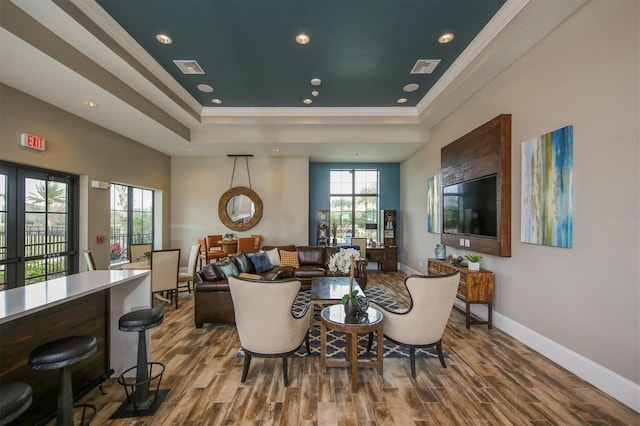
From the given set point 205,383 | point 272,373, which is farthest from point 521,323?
point 205,383

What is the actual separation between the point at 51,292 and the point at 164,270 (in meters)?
2.78

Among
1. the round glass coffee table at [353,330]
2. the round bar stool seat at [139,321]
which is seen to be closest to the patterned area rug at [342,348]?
the round glass coffee table at [353,330]

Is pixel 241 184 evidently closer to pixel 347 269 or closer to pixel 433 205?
pixel 433 205

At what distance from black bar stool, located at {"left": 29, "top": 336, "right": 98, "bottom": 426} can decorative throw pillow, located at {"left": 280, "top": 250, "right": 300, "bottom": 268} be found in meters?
4.32

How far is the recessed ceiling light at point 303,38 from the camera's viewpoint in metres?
3.28

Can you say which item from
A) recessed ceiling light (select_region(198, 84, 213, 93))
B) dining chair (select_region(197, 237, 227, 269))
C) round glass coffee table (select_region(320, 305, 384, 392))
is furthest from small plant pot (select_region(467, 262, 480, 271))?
dining chair (select_region(197, 237, 227, 269))

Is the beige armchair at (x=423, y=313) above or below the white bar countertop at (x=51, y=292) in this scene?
below

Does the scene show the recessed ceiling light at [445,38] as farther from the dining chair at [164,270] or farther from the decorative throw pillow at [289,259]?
the dining chair at [164,270]

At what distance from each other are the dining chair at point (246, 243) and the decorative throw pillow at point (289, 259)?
4.11 ft

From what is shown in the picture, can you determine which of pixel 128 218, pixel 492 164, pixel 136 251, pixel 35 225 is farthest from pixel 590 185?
pixel 128 218

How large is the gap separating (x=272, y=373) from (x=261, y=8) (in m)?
3.78

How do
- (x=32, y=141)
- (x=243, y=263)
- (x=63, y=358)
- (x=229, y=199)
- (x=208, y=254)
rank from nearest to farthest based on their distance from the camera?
(x=63, y=358) < (x=32, y=141) < (x=243, y=263) < (x=208, y=254) < (x=229, y=199)

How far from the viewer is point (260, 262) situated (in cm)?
541

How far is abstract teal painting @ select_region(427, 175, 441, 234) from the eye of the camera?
5.66m
